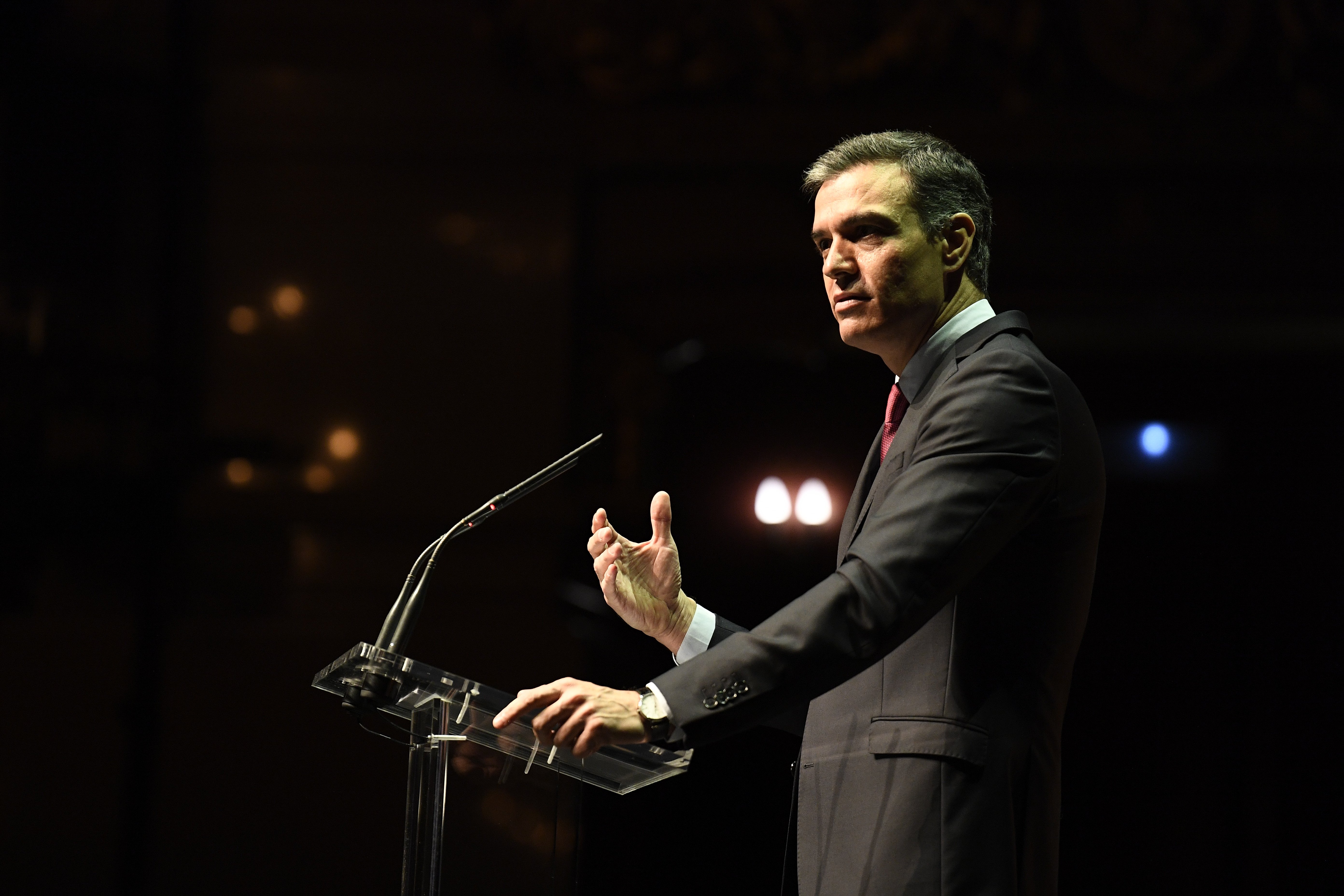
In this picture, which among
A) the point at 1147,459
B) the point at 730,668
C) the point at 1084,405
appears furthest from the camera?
the point at 1147,459

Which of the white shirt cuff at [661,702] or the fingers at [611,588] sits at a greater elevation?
the fingers at [611,588]

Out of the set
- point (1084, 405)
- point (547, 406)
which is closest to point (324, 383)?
point (547, 406)

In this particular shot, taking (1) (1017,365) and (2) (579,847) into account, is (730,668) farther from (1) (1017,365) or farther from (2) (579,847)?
(1) (1017,365)

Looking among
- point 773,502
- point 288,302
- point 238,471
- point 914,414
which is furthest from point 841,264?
point 238,471

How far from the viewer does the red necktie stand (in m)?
1.70

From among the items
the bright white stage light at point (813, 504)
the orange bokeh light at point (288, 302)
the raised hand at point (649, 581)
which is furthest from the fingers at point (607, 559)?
the orange bokeh light at point (288, 302)

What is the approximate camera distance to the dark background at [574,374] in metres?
2.97

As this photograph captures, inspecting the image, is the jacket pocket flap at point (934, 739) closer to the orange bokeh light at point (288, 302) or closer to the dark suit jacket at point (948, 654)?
the dark suit jacket at point (948, 654)

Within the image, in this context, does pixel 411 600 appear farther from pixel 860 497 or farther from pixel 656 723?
pixel 860 497

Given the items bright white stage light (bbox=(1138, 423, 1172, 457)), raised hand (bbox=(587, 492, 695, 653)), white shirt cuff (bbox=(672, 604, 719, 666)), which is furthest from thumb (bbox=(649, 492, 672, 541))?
bright white stage light (bbox=(1138, 423, 1172, 457))

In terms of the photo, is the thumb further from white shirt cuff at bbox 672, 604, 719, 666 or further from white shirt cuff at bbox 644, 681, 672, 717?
white shirt cuff at bbox 644, 681, 672, 717

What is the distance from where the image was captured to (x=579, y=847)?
1459 mm

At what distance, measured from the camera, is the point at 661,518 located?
5.94 feet

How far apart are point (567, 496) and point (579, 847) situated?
1.73 metres
